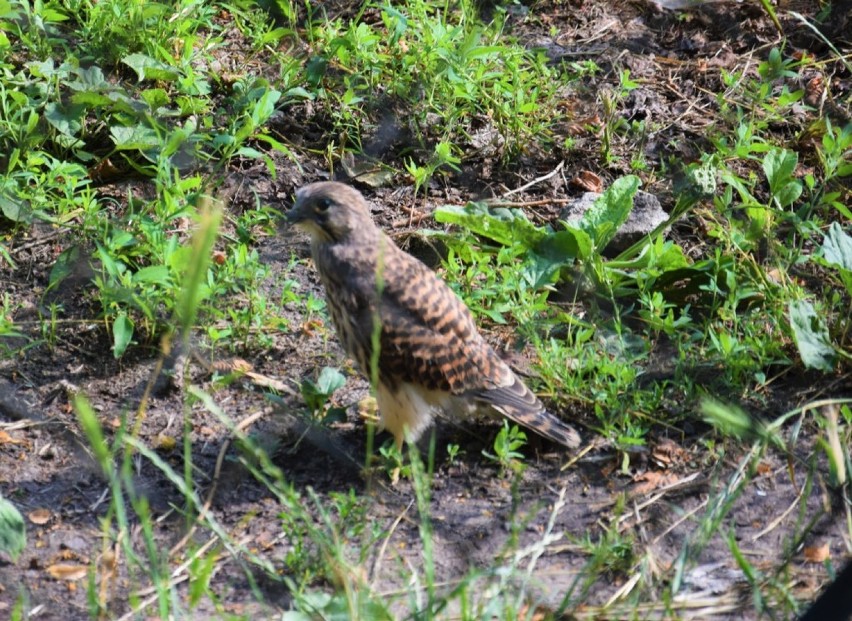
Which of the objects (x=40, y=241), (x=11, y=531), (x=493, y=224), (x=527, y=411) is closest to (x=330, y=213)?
(x=493, y=224)

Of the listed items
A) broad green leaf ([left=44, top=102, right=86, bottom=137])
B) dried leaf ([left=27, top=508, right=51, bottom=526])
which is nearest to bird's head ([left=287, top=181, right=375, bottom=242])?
broad green leaf ([left=44, top=102, right=86, bottom=137])

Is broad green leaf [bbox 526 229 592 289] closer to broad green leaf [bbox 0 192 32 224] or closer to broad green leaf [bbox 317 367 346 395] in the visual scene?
broad green leaf [bbox 317 367 346 395]

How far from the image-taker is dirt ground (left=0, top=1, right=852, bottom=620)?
3703 mm

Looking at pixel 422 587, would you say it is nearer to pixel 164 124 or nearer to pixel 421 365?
pixel 421 365

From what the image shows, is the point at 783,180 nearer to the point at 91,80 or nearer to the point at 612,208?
the point at 612,208

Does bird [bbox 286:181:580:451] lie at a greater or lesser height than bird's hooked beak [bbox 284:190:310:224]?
lesser

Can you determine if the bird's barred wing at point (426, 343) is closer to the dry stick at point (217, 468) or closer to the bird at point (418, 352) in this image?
the bird at point (418, 352)

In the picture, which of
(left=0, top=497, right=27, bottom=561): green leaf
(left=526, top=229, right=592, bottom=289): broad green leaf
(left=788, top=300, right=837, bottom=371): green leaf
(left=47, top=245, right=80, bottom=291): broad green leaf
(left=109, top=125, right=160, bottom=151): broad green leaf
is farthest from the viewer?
(left=109, top=125, right=160, bottom=151): broad green leaf

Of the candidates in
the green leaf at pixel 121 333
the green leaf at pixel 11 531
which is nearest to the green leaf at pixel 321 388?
the green leaf at pixel 121 333

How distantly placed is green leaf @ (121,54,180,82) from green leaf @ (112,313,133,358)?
1529 mm

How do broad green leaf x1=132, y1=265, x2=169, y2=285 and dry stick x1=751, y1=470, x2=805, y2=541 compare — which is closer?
dry stick x1=751, y1=470, x2=805, y2=541

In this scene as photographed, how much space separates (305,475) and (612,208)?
6.29ft

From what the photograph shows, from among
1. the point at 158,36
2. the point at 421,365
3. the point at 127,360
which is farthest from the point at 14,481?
the point at 158,36

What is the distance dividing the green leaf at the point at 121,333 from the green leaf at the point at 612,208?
75.9 inches
